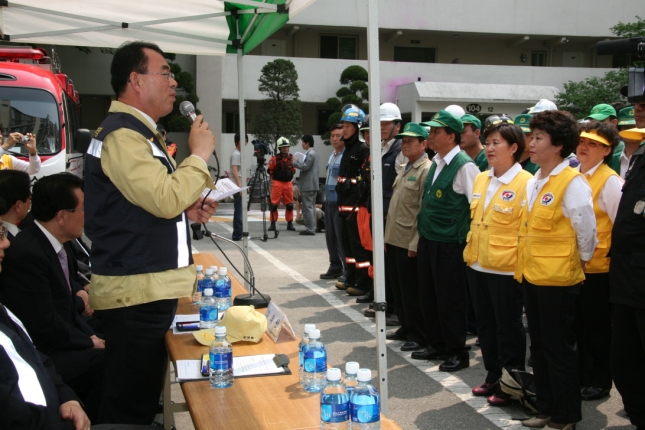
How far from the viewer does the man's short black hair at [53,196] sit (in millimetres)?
3766

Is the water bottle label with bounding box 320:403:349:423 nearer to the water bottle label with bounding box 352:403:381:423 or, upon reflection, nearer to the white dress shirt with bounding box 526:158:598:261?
the water bottle label with bounding box 352:403:381:423

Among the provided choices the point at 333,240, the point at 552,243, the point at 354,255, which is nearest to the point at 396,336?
the point at 354,255

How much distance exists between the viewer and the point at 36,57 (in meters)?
10.7

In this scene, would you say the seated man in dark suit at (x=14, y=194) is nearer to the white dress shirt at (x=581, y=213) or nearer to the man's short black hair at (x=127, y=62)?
the man's short black hair at (x=127, y=62)

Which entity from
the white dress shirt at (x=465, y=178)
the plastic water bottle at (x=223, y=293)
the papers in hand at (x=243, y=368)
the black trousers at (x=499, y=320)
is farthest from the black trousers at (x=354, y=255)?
the papers in hand at (x=243, y=368)

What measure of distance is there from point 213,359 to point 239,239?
9.75 m

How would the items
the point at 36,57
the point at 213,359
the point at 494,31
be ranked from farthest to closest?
the point at 494,31 → the point at 36,57 → the point at 213,359

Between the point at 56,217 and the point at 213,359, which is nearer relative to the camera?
the point at 213,359

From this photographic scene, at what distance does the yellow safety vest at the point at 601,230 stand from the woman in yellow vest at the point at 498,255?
499mm

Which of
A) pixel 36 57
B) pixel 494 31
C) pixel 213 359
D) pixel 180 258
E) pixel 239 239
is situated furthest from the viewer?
pixel 494 31

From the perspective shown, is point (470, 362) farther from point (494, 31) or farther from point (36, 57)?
point (494, 31)

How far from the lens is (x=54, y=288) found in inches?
148

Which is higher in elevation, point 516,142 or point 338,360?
point 516,142

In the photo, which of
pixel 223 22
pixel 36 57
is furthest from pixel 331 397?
pixel 36 57
